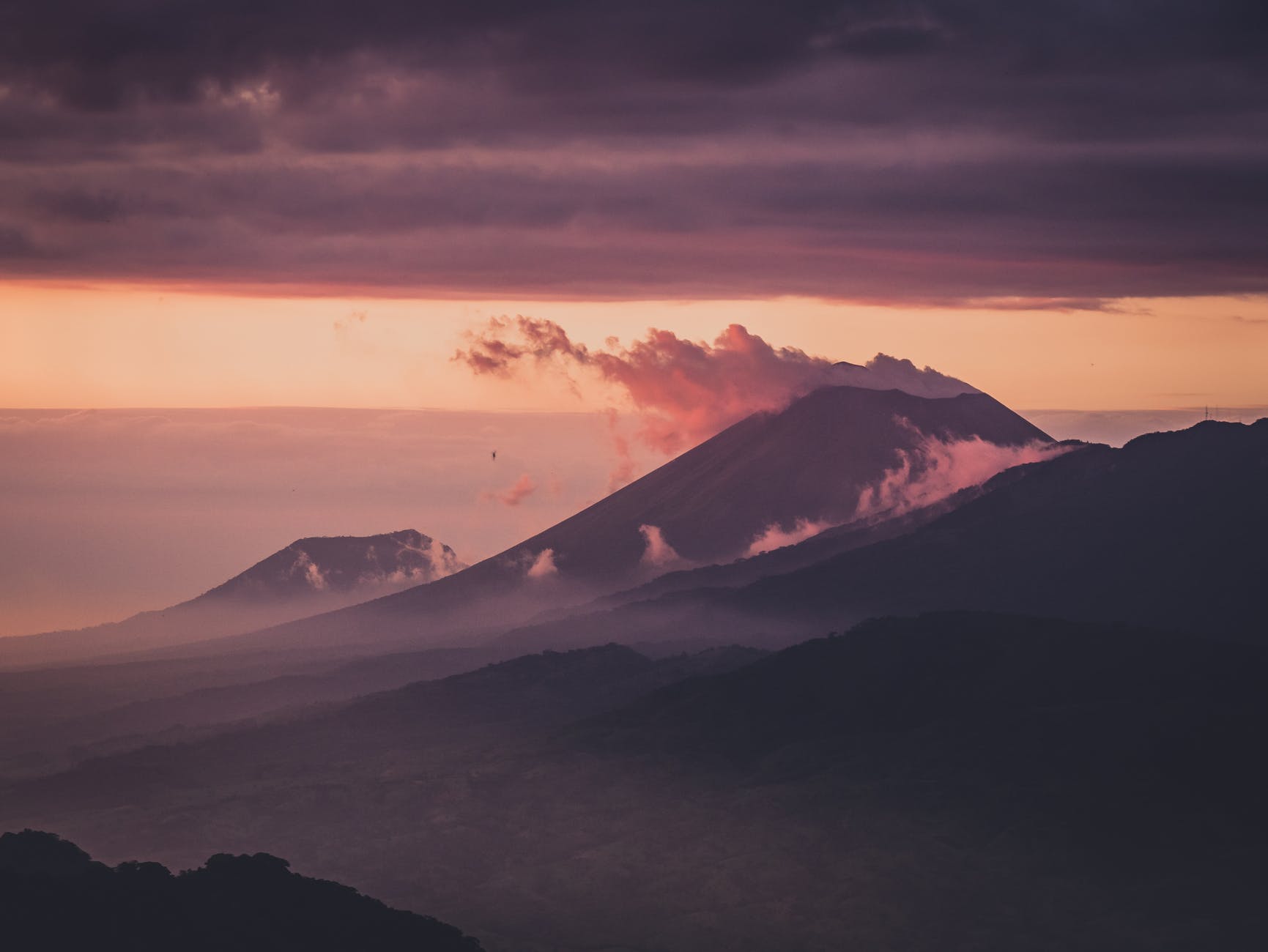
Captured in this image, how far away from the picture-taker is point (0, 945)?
149 meters

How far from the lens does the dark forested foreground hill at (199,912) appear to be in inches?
6112

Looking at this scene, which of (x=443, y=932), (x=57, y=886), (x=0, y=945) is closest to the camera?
(x=0, y=945)

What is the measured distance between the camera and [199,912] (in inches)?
6526

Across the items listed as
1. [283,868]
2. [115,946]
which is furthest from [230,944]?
[283,868]

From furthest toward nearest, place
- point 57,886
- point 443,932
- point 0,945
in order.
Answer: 1. point 443,932
2. point 57,886
3. point 0,945

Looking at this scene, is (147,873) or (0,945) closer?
(0,945)

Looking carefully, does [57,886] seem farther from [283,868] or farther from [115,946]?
[283,868]

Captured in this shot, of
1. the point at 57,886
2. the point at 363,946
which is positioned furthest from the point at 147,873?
the point at 363,946

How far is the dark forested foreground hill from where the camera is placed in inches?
6112

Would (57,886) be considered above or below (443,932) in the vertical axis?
above

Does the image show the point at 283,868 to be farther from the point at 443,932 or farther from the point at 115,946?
the point at 115,946

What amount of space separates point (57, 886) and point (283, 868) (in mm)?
24032

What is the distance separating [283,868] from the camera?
18175 centimetres

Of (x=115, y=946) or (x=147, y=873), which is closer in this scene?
(x=115, y=946)
